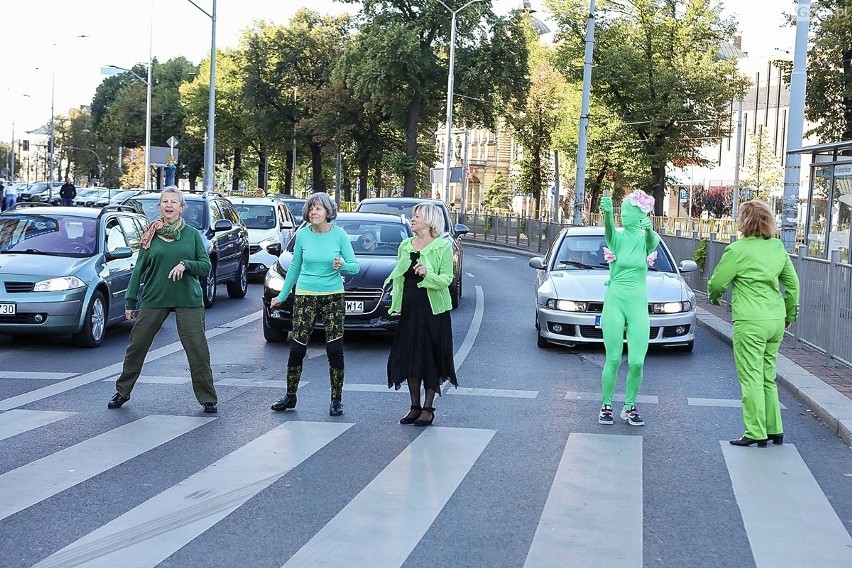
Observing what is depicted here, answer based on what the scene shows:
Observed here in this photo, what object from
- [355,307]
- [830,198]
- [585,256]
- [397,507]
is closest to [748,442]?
[397,507]

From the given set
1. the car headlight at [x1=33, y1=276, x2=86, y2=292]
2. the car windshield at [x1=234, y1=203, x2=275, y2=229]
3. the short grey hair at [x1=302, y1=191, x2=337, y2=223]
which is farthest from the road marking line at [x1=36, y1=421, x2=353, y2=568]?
the car windshield at [x1=234, y1=203, x2=275, y2=229]

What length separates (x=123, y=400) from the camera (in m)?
9.54

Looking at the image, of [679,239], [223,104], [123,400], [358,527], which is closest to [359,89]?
[223,104]

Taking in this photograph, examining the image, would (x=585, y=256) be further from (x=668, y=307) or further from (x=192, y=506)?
(x=192, y=506)

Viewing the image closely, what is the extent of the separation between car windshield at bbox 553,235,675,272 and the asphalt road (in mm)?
2997

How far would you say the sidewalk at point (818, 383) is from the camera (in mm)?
9195

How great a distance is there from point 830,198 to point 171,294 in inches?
538

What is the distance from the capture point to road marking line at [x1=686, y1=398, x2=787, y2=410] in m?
10.3

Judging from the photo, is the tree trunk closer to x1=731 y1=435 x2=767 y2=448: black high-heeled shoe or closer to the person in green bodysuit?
the person in green bodysuit

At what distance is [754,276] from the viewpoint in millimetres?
8336

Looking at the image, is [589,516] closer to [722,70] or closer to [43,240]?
[43,240]

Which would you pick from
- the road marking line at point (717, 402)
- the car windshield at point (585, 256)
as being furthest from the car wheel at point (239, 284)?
the road marking line at point (717, 402)

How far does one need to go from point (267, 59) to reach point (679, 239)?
50582mm

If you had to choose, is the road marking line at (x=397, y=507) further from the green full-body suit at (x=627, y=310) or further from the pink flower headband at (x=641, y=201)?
the pink flower headband at (x=641, y=201)
